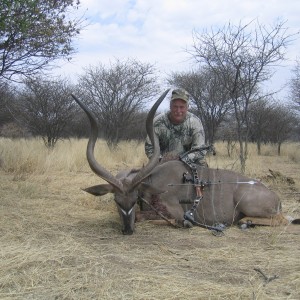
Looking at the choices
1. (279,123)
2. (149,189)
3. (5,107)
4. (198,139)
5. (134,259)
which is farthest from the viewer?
(279,123)

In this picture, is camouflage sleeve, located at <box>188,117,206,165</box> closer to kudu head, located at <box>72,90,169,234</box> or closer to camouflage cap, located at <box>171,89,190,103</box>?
camouflage cap, located at <box>171,89,190,103</box>

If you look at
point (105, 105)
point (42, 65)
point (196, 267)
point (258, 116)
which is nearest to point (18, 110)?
point (105, 105)

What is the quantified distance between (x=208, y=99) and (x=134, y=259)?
1493 centimetres

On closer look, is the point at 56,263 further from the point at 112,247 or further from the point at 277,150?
the point at 277,150

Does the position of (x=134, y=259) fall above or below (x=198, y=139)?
below

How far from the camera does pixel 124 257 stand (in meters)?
3.98

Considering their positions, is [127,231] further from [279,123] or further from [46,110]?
[279,123]

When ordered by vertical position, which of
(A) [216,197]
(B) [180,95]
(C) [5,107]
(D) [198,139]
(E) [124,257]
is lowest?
(E) [124,257]

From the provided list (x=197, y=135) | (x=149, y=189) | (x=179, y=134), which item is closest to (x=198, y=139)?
(x=197, y=135)

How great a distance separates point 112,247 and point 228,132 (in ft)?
62.3

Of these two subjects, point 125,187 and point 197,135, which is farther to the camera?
point 197,135

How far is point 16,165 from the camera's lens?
1045cm

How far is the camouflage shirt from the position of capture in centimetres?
663

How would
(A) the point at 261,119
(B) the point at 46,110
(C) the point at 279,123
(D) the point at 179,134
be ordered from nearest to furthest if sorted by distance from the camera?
1. (D) the point at 179,134
2. (B) the point at 46,110
3. (A) the point at 261,119
4. (C) the point at 279,123
